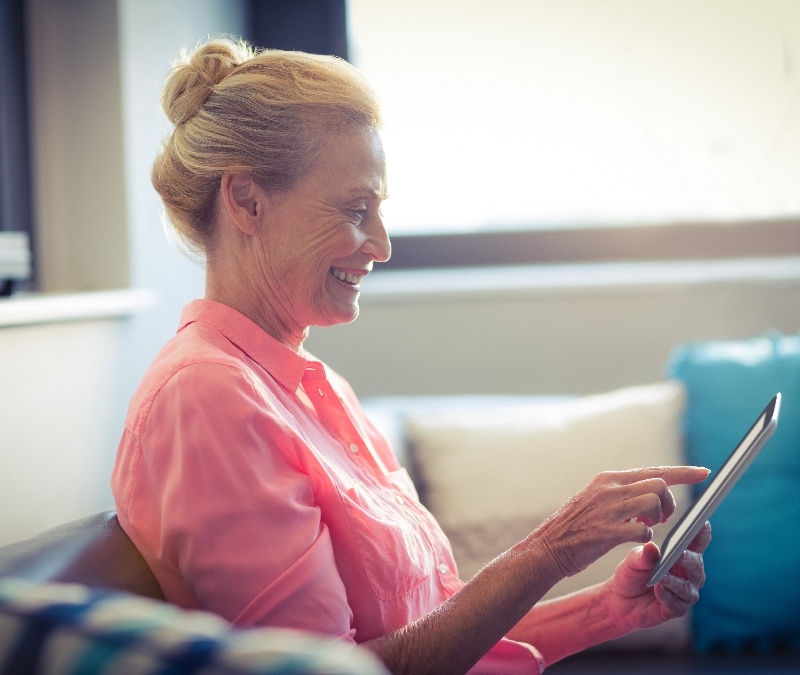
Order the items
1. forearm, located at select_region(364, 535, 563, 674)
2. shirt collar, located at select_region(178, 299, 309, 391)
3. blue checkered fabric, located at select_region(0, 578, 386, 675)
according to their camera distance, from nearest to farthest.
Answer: blue checkered fabric, located at select_region(0, 578, 386, 675)
forearm, located at select_region(364, 535, 563, 674)
shirt collar, located at select_region(178, 299, 309, 391)

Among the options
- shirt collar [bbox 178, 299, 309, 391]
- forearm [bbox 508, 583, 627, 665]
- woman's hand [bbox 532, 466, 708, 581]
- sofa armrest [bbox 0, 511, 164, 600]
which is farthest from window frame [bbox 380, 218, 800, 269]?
sofa armrest [bbox 0, 511, 164, 600]

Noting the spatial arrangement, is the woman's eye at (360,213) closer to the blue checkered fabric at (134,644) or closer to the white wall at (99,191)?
the white wall at (99,191)

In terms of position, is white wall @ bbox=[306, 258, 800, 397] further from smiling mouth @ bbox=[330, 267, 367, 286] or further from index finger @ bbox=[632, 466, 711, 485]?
index finger @ bbox=[632, 466, 711, 485]

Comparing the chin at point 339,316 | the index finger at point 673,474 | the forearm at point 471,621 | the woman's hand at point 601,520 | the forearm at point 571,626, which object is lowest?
the forearm at point 571,626

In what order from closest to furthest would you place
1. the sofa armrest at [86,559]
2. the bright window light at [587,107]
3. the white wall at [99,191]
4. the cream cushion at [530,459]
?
the sofa armrest at [86,559], the white wall at [99,191], the cream cushion at [530,459], the bright window light at [587,107]

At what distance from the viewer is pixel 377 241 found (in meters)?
1.25

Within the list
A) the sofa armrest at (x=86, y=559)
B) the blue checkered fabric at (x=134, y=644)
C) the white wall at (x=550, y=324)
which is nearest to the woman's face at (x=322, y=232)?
the sofa armrest at (x=86, y=559)

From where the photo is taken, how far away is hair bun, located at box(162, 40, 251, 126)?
1.18m

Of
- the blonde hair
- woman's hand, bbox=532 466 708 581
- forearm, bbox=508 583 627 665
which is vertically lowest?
forearm, bbox=508 583 627 665

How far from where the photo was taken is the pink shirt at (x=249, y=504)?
907 mm

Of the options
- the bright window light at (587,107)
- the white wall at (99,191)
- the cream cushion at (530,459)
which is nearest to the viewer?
the white wall at (99,191)

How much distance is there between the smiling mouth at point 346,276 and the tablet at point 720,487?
0.53m

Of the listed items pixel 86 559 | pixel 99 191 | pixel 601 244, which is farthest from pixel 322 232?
pixel 601 244

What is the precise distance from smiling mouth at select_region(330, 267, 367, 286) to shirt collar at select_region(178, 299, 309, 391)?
0.46ft
